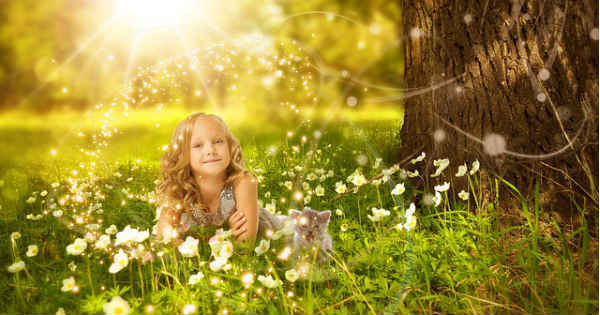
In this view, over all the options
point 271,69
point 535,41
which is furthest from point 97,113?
point 535,41

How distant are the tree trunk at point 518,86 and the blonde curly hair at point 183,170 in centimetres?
141

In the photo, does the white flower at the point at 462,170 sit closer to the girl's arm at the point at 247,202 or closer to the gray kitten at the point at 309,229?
the gray kitten at the point at 309,229

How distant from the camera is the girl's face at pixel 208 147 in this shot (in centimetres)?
235

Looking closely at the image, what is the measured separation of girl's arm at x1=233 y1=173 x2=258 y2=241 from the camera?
238 cm

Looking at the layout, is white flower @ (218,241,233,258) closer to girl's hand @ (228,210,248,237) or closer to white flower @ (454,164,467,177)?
girl's hand @ (228,210,248,237)

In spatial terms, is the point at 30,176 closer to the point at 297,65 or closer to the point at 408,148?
the point at 297,65

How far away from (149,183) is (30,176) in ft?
5.56

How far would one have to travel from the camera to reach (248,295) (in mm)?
1844

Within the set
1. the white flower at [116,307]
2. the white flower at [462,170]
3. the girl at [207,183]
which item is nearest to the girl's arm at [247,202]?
the girl at [207,183]

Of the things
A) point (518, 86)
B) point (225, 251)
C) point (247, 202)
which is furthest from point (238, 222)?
point (518, 86)

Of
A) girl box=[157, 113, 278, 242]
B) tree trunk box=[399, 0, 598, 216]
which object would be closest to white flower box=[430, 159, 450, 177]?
tree trunk box=[399, 0, 598, 216]

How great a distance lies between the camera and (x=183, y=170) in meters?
2.46

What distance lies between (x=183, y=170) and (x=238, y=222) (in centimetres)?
46

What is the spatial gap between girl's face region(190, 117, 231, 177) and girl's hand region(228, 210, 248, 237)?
29cm
